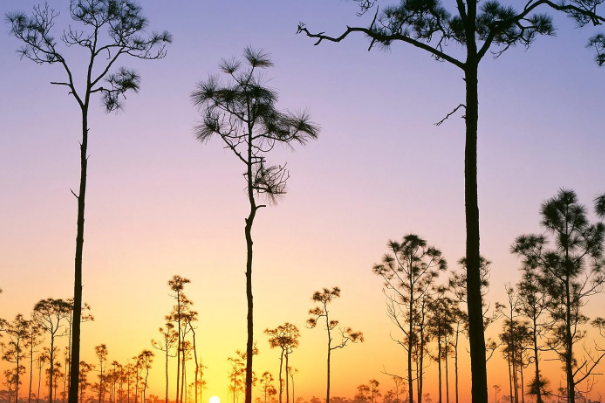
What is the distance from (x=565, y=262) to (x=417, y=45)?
62.6 ft

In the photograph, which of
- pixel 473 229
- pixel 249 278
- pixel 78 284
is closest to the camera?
pixel 473 229

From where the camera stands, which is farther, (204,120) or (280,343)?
(280,343)

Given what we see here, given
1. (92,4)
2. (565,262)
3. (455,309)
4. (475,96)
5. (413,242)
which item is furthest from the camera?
(455,309)

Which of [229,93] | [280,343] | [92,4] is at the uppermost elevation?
[92,4]

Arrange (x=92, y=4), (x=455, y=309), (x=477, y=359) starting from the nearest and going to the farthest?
1. (x=477, y=359)
2. (x=92, y=4)
3. (x=455, y=309)

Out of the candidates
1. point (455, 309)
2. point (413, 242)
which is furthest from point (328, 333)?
point (413, 242)

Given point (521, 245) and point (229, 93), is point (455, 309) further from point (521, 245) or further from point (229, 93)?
point (229, 93)

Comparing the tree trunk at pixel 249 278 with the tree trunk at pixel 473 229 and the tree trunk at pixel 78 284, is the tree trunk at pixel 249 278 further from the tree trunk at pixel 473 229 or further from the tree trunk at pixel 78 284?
the tree trunk at pixel 473 229

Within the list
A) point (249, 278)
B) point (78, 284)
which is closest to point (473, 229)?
point (249, 278)

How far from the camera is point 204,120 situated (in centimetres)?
1828

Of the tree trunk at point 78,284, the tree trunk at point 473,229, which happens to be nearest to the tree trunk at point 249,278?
the tree trunk at point 78,284

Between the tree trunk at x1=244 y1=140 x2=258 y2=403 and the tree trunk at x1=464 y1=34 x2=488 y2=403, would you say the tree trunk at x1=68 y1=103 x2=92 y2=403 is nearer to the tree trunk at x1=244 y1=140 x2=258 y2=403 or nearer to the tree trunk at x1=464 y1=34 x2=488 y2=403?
the tree trunk at x1=244 y1=140 x2=258 y2=403

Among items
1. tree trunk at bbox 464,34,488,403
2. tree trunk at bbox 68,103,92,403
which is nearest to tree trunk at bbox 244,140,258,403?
tree trunk at bbox 68,103,92,403

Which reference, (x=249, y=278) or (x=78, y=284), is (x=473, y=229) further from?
(x=78, y=284)
